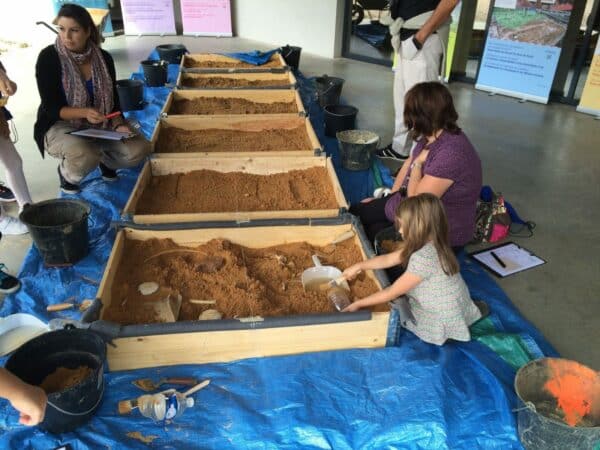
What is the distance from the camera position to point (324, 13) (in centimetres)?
748

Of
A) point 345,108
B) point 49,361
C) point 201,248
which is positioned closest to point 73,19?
point 201,248

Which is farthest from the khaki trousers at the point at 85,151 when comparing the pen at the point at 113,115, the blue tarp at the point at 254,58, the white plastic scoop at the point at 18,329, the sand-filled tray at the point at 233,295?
the blue tarp at the point at 254,58

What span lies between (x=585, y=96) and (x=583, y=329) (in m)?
3.98

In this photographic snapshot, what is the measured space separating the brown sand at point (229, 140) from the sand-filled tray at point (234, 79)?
1.09 meters

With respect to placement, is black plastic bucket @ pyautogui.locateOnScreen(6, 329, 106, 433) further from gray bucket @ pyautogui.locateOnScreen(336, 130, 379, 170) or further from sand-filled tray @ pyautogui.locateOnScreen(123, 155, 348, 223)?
gray bucket @ pyautogui.locateOnScreen(336, 130, 379, 170)

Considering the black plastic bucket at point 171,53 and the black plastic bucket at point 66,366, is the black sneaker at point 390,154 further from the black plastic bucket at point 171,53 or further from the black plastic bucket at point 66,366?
the black plastic bucket at point 171,53

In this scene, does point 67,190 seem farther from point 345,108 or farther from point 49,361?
point 345,108

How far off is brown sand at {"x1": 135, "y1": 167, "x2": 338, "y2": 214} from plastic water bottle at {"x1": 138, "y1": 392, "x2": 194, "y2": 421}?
3.95 ft

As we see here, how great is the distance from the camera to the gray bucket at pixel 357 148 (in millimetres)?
3344

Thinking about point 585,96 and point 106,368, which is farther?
point 585,96

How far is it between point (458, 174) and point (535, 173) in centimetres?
200

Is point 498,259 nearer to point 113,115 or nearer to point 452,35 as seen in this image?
point 113,115

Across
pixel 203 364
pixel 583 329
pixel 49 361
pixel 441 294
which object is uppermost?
pixel 441 294

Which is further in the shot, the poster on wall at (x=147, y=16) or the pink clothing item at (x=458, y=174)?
the poster on wall at (x=147, y=16)
